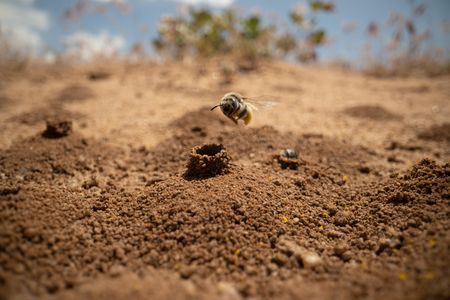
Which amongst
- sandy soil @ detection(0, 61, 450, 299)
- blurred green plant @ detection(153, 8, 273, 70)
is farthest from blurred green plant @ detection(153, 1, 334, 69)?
sandy soil @ detection(0, 61, 450, 299)

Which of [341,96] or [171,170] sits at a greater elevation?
[341,96]

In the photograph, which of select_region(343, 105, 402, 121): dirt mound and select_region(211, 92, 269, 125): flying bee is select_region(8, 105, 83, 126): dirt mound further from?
select_region(343, 105, 402, 121): dirt mound

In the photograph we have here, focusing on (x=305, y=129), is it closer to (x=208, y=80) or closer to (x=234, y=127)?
(x=234, y=127)

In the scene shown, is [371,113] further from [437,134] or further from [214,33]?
[214,33]

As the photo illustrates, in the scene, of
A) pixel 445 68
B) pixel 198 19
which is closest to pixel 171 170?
pixel 198 19

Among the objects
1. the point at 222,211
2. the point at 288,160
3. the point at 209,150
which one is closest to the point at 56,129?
the point at 209,150

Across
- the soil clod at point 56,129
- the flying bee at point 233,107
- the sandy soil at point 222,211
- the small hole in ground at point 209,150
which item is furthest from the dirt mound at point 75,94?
the flying bee at point 233,107
